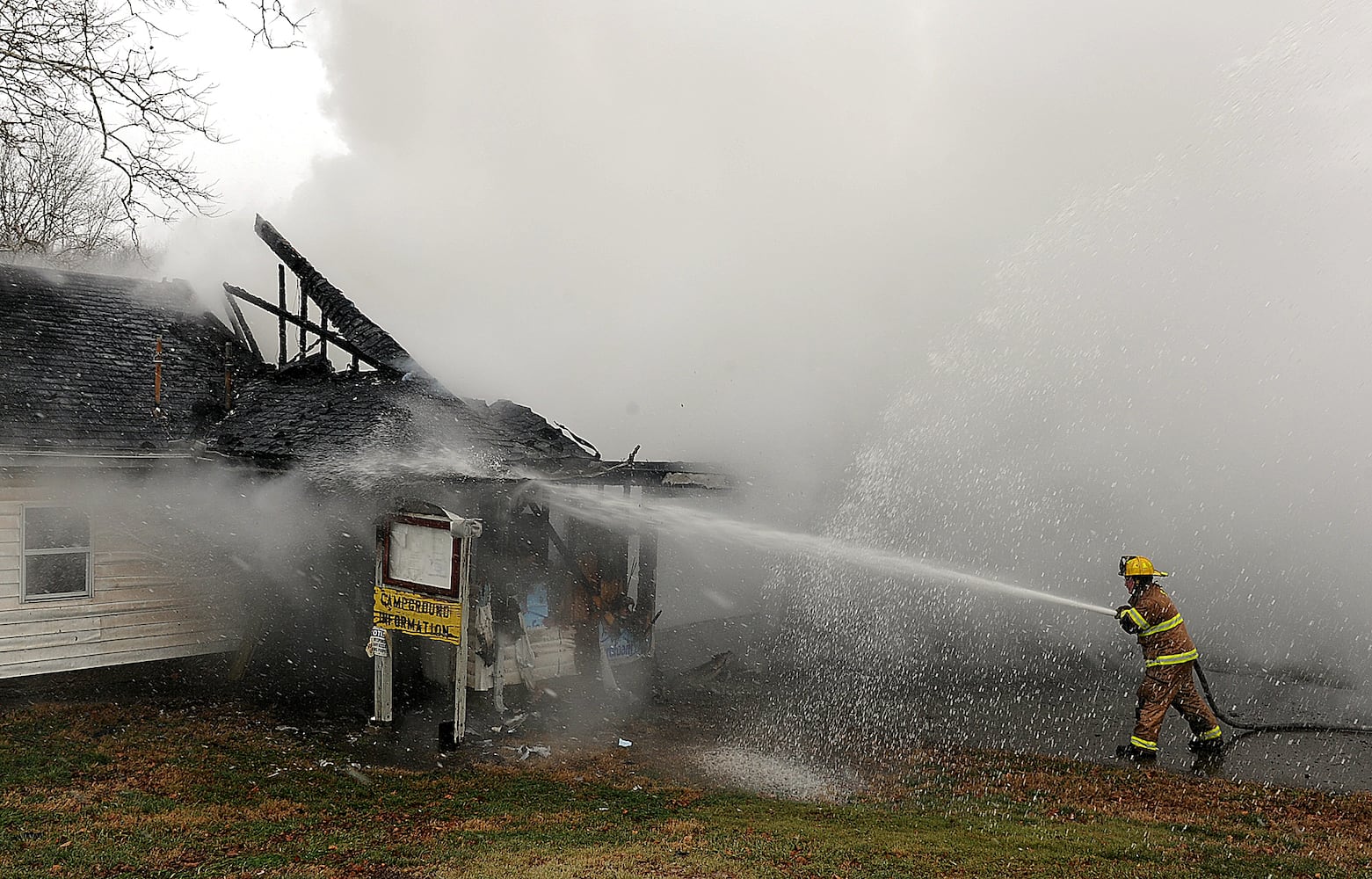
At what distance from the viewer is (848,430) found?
18.0 m

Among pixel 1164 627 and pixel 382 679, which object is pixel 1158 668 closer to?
pixel 1164 627

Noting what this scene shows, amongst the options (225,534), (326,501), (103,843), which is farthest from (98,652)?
(103,843)

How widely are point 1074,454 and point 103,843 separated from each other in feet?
53.9

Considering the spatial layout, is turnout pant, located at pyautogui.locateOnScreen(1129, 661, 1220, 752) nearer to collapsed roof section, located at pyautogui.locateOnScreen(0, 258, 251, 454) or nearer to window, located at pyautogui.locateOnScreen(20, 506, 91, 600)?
collapsed roof section, located at pyautogui.locateOnScreen(0, 258, 251, 454)

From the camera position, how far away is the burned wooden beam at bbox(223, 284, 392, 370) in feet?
37.7

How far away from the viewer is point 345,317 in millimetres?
12281

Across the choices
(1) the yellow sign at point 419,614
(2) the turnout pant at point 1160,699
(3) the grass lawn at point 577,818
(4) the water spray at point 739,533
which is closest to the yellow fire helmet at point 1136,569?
(4) the water spray at point 739,533

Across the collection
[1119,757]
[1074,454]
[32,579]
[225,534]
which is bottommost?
[1119,757]

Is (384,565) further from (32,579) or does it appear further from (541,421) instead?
(32,579)

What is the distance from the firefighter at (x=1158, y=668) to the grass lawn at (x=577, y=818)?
0.70m

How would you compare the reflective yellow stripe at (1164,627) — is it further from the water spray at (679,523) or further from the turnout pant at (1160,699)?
the water spray at (679,523)

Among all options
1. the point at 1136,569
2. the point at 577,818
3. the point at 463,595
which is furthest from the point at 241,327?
the point at 1136,569

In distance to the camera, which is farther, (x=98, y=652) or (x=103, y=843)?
(x=98, y=652)

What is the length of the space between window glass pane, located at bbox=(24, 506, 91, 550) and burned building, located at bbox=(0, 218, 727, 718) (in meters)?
0.02
